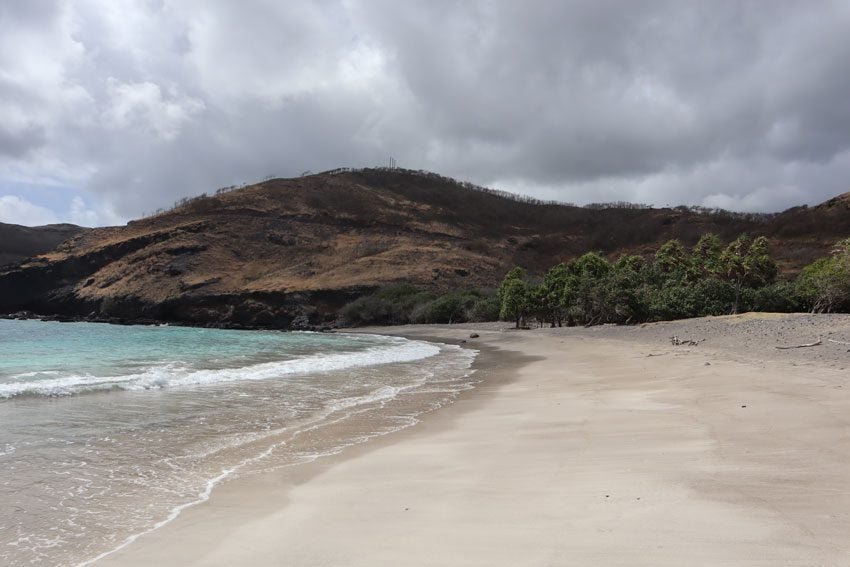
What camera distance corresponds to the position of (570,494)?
17.7ft

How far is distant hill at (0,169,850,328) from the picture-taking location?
98500 millimetres

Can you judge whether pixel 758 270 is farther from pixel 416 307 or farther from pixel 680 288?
pixel 416 307

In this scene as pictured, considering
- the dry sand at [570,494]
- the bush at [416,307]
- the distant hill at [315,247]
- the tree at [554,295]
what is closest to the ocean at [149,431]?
the dry sand at [570,494]

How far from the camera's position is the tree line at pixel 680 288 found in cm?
4056

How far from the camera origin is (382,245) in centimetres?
12469

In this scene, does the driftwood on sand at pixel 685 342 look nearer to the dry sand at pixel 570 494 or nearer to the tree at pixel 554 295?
the dry sand at pixel 570 494

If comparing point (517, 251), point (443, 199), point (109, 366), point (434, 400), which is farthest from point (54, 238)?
point (434, 400)

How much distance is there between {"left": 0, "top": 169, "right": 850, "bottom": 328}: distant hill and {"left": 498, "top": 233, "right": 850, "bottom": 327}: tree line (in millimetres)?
44752

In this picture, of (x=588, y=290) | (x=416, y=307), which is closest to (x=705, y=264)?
(x=588, y=290)

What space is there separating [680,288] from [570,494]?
141 ft

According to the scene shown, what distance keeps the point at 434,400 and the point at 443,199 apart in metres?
156

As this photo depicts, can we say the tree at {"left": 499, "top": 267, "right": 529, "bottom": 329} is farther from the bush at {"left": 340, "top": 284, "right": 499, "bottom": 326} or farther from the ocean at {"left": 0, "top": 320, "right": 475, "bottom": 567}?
the ocean at {"left": 0, "top": 320, "right": 475, "bottom": 567}

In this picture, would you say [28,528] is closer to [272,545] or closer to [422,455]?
[272,545]

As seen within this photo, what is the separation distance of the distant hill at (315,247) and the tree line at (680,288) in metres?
44.8
